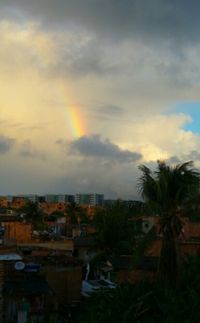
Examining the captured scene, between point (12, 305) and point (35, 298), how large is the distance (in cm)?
104

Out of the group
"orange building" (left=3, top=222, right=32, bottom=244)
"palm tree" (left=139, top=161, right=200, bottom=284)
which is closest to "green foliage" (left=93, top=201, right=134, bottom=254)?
"orange building" (left=3, top=222, right=32, bottom=244)

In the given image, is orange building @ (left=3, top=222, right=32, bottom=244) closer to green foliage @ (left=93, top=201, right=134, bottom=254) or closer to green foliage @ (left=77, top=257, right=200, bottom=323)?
green foliage @ (left=93, top=201, right=134, bottom=254)

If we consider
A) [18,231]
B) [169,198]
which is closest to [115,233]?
[18,231]

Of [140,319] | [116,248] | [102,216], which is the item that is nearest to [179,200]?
[140,319]

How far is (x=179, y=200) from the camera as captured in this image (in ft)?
52.3

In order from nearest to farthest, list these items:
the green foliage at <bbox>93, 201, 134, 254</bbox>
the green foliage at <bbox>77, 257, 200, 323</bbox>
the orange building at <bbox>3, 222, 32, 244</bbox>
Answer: the green foliage at <bbox>77, 257, 200, 323</bbox> → the green foliage at <bbox>93, 201, 134, 254</bbox> → the orange building at <bbox>3, 222, 32, 244</bbox>

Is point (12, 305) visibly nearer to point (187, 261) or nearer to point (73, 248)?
point (187, 261)

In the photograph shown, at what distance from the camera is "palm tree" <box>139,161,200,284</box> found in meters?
15.6

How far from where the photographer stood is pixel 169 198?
1596 cm

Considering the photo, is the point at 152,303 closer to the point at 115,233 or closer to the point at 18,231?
the point at 115,233

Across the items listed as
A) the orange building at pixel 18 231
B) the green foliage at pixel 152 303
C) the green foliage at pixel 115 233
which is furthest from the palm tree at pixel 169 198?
the orange building at pixel 18 231

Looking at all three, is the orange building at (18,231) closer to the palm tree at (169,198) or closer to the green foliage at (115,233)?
the green foliage at (115,233)

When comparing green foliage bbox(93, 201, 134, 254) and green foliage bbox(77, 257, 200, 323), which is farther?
green foliage bbox(93, 201, 134, 254)

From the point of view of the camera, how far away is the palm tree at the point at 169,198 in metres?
15.6
